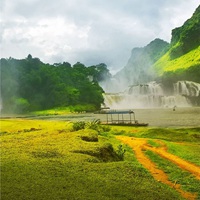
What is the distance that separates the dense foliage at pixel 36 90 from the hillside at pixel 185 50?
57.3m

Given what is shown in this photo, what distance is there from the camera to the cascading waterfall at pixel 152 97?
10738 centimetres

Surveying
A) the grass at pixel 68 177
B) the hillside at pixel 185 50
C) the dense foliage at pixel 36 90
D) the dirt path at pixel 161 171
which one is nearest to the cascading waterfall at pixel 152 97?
the dense foliage at pixel 36 90

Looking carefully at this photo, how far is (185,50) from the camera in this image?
17362 cm

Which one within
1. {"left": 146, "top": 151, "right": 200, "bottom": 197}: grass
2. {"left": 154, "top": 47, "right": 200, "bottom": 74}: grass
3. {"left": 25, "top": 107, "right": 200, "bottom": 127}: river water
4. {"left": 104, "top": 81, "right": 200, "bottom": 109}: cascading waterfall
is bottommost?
{"left": 146, "top": 151, "right": 200, "bottom": 197}: grass

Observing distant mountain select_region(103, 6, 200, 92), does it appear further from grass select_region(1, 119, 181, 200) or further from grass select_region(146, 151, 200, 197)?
grass select_region(1, 119, 181, 200)

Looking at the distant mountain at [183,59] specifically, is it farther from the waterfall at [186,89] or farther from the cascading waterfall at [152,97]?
the cascading waterfall at [152,97]

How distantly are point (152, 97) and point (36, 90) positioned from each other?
4179 cm

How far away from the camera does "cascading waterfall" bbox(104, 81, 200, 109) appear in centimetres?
10738

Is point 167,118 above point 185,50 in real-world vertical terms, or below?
below

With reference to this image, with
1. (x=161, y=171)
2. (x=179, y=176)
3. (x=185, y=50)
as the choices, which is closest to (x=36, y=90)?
(x=185, y=50)

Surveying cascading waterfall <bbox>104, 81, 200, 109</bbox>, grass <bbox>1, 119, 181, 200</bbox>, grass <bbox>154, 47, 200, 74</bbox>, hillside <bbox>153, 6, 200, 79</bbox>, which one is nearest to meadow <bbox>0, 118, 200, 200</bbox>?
grass <bbox>1, 119, 181, 200</bbox>

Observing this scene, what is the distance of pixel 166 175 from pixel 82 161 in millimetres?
3941

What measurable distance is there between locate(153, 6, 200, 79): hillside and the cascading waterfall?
108 feet

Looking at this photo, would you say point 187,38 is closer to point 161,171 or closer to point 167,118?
point 167,118
